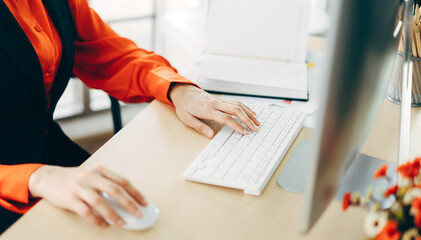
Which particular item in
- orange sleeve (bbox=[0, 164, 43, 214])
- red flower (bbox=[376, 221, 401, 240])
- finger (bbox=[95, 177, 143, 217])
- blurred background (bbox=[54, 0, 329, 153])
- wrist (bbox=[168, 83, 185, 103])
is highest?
red flower (bbox=[376, 221, 401, 240])

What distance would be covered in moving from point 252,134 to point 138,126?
0.98ft

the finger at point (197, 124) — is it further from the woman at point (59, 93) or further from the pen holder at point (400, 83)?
the pen holder at point (400, 83)

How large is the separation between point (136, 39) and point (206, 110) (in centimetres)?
210

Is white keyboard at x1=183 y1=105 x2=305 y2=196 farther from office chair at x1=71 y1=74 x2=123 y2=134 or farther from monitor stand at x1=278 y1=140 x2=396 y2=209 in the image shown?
office chair at x1=71 y1=74 x2=123 y2=134

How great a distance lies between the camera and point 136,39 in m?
3.12

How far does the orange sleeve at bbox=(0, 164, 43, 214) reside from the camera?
90 cm

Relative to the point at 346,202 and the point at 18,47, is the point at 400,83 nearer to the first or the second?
the point at 346,202

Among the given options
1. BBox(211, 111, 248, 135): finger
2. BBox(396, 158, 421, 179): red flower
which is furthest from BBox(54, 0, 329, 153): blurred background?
BBox(396, 158, 421, 179): red flower

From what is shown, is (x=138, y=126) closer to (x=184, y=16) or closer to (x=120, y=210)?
(x=120, y=210)

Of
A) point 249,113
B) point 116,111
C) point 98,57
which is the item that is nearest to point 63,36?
point 98,57

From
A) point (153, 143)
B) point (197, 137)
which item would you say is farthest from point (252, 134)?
point (153, 143)

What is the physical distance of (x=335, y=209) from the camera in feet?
2.94

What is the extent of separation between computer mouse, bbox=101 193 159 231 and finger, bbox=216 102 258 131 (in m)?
0.37

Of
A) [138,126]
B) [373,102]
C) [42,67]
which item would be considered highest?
[373,102]
